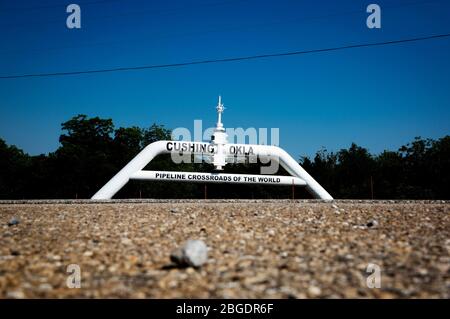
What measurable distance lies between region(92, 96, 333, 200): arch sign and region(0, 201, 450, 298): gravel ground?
42.8ft

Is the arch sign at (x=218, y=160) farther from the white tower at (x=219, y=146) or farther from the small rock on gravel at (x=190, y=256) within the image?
the small rock on gravel at (x=190, y=256)

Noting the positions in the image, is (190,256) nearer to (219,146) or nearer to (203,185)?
(219,146)

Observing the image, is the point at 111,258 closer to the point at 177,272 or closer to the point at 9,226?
the point at 177,272

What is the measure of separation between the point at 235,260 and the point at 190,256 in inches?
23.9

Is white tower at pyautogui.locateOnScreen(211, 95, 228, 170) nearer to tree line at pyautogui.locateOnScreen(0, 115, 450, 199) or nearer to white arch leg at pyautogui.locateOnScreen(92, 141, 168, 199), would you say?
white arch leg at pyautogui.locateOnScreen(92, 141, 168, 199)

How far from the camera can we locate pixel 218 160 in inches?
834

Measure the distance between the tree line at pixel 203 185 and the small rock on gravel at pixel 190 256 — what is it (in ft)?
94.7

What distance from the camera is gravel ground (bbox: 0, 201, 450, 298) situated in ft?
10.5

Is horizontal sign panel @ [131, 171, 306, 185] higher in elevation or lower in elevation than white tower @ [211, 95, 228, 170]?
lower

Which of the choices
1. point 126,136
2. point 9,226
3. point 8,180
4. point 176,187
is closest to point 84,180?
point 176,187

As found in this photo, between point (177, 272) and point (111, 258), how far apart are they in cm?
106

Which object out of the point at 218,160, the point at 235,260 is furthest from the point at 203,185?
the point at 235,260

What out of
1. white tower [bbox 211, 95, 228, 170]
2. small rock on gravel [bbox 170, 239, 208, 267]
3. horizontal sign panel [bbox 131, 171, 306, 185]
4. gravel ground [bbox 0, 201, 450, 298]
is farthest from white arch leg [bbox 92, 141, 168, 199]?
small rock on gravel [bbox 170, 239, 208, 267]

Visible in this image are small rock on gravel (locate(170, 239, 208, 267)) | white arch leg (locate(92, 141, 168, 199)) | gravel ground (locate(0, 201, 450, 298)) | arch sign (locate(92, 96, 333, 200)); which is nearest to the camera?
gravel ground (locate(0, 201, 450, 298))
